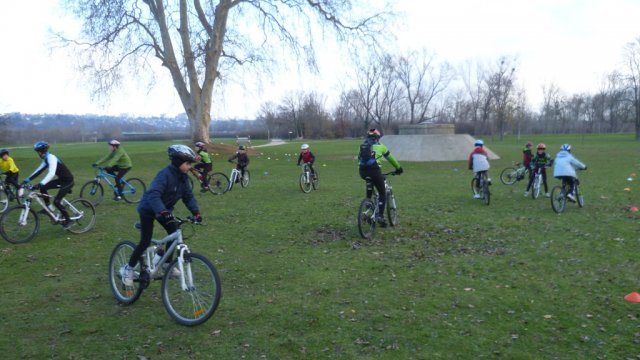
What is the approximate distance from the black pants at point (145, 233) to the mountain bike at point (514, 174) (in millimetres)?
12967

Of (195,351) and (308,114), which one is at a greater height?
(308,114)

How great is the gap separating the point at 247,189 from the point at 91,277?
9.67 m

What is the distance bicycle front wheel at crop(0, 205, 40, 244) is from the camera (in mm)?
8266

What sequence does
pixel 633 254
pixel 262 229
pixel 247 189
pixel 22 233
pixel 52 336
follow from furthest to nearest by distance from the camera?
pixel 247 189 < pixel 262 229 < pixel 22 233 < pixel 633 254 < pixel 52 336

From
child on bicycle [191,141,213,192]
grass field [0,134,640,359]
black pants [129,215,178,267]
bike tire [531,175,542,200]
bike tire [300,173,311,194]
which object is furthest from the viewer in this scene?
bike tire [300,173,311,194]

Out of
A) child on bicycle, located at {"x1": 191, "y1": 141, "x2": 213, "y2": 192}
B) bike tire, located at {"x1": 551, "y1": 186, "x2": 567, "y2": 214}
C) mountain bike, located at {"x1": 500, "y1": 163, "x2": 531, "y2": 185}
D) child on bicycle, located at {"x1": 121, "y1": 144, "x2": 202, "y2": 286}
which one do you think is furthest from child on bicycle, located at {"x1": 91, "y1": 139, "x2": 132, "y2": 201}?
Answer: mountain bike, located at {"x1": 500, "y1": 163, "x2": 531, "y2": 185}

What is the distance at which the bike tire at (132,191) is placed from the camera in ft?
43.0

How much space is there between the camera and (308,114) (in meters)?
95.9

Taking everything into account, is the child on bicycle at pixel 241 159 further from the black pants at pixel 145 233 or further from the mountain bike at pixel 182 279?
the black pants at pixel 145 233

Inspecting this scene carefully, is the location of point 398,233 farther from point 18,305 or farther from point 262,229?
point 18,305

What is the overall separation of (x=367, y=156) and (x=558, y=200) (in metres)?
5.09

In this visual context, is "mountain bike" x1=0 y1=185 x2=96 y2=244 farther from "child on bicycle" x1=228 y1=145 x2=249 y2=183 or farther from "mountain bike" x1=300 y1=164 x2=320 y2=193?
"child on bicycle" x1=228 y1=145 x2=249 y2=183

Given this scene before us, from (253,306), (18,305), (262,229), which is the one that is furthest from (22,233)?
(253,306)

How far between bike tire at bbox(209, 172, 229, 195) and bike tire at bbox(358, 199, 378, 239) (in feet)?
25.2
